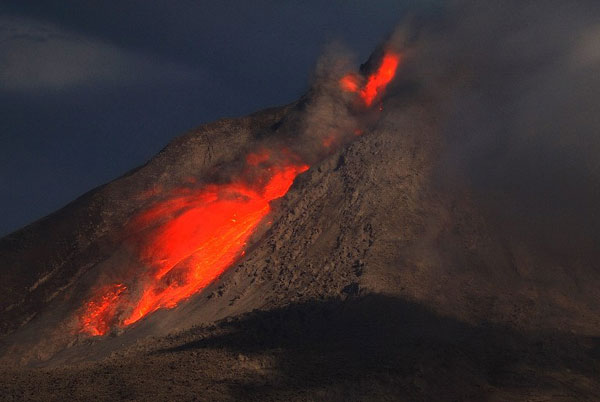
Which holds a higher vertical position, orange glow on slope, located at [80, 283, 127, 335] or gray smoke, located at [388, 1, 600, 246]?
gray smoke, located at [388, 1, 600, 246]

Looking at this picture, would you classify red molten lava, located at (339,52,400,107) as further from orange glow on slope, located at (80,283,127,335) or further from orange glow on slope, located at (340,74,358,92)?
orange glow on slope, located at (80,283,127,335)

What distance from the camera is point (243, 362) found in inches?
987

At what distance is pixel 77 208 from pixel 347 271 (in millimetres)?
21708

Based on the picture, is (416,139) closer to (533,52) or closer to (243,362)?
(533,52)

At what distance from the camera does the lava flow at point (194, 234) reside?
123 ft

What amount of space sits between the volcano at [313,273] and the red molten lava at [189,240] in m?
0.12

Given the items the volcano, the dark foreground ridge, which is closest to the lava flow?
the volcano

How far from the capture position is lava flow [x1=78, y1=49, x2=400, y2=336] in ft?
123

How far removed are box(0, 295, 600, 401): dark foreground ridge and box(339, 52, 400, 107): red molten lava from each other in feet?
68.5

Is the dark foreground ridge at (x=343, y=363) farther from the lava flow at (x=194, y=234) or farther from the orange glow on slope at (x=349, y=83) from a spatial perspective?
the orange glow on slope at (x=349, y=83)

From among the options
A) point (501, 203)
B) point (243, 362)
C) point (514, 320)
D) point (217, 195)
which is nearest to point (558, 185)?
point (501, 203)

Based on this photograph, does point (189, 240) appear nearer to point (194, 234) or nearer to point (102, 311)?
point (194, 234)

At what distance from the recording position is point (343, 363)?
25062 millimetres

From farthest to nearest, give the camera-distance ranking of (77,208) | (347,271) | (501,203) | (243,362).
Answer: (77,208) < (501,203) < (347,271) < (243,362)
